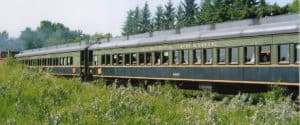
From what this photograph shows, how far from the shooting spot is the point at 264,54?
17.8 meters

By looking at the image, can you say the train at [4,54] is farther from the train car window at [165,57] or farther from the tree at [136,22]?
the tree at [136,22]

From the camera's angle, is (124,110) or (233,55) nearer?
(124,110)

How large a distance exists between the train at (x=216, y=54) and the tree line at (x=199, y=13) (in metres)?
30.6

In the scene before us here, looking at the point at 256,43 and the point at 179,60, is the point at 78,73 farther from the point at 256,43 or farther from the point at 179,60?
the point at 256,43

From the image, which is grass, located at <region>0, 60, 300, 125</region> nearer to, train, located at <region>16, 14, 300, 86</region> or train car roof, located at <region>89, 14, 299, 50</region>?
train, located at <region>16, 14, 300, 86</region>

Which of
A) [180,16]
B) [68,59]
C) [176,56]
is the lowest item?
[68,59]

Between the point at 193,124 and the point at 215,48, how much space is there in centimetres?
1304

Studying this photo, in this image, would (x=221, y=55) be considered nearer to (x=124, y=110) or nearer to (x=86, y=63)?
(x=124, y=110)

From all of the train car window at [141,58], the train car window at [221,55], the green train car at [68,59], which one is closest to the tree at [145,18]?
the green train car at [68,59]

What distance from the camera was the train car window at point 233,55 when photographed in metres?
19.0

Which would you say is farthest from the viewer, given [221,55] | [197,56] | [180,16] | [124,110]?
[180,16]

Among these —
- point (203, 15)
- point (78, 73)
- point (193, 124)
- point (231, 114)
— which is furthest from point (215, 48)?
point (203, 15)

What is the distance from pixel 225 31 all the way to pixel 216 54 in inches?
36.9

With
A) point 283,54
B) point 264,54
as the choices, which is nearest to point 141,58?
point 264,54
